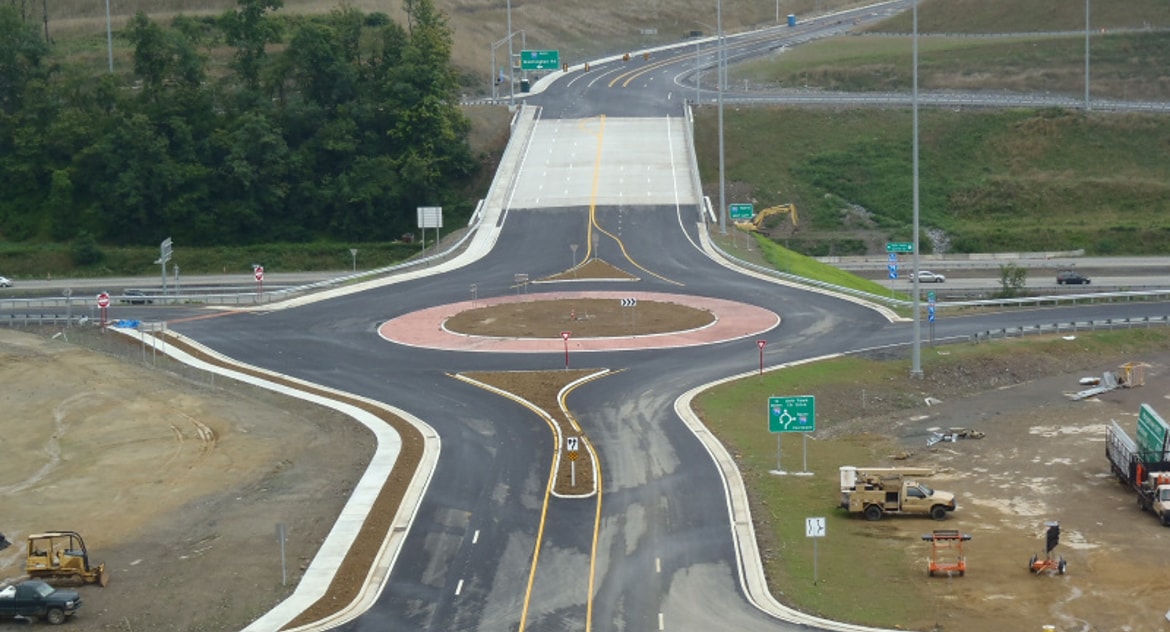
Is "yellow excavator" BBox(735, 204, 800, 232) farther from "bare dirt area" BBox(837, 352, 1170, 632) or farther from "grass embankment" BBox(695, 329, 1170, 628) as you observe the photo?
"bare dirt area" BBox(837, 352, 1170, 632)

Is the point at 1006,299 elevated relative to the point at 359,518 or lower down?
elevated

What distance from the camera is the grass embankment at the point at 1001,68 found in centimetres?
15525

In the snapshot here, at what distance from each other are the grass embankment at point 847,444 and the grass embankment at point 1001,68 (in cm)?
7914

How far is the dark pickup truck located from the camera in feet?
135

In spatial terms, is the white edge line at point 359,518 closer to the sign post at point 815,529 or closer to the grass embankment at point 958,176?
the sign post at point 815,529

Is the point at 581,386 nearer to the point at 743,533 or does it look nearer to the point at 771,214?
the point at 743,533

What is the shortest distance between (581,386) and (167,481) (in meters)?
20.0

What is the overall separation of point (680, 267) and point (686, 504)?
148ft

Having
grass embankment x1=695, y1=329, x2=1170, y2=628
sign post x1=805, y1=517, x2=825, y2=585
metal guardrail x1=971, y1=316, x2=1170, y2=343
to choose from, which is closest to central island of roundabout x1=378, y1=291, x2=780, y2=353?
grass embankment x1=695, y1=329, x2=1170, y2=628

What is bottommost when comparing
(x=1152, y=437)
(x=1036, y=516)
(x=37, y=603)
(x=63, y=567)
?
(x=1036, y=516)

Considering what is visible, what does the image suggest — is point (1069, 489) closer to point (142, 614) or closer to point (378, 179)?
point (142, 614)

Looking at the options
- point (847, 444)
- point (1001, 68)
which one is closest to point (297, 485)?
point (847, 444)

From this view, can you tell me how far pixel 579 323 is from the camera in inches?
3174

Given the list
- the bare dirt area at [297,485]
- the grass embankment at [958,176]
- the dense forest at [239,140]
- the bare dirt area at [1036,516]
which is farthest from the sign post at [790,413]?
the dense forest at [239,140]
